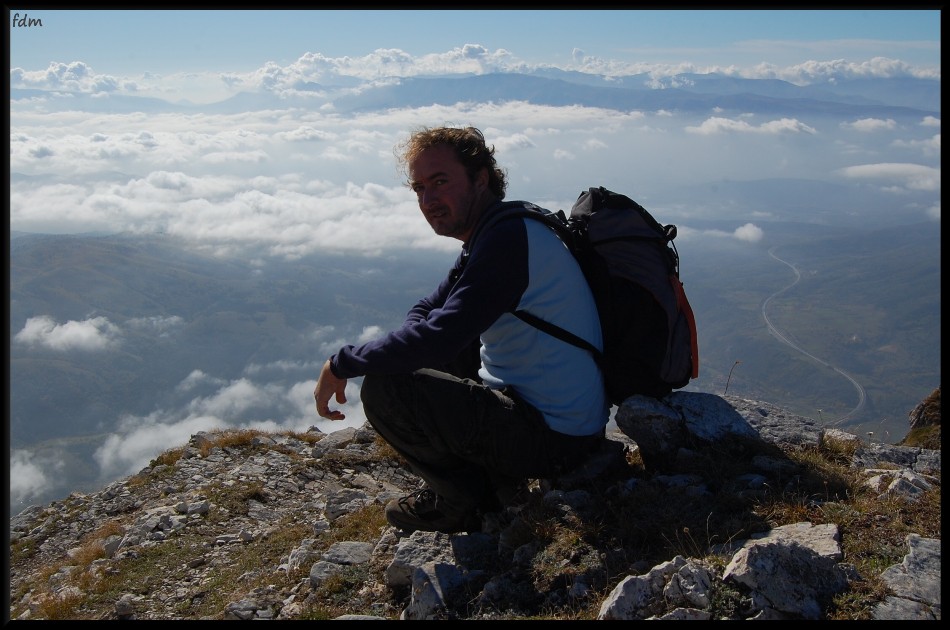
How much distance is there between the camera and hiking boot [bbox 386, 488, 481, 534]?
5508mm

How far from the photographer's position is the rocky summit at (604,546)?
3.58 m

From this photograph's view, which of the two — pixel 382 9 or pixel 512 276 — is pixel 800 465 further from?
pixel 382 9

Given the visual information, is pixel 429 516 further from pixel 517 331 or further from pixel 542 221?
pixel 542 221

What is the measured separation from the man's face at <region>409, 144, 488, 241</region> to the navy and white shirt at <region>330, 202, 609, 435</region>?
0.82ft

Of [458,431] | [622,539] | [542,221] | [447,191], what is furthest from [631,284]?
[622,539]

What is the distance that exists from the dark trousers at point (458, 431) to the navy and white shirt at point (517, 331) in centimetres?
17

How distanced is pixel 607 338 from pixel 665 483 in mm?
1355

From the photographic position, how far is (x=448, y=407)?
4941mm

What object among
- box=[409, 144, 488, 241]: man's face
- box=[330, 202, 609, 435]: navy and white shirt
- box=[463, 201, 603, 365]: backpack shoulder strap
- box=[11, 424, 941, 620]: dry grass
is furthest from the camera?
box=[409, 144, 488, 241]: man's face

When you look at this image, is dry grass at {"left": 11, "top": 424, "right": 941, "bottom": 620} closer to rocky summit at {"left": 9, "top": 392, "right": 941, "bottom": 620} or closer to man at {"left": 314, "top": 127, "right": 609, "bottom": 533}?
rocky summit at {"left": 9, "top": 392, "right": 941, "bottom": 620}

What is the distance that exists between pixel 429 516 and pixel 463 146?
320 centimetres

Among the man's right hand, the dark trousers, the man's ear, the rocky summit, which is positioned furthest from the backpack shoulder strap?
the man's right hand

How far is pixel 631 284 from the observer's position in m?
5.41

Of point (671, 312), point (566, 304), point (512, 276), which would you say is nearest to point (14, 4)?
point (512, 276)
